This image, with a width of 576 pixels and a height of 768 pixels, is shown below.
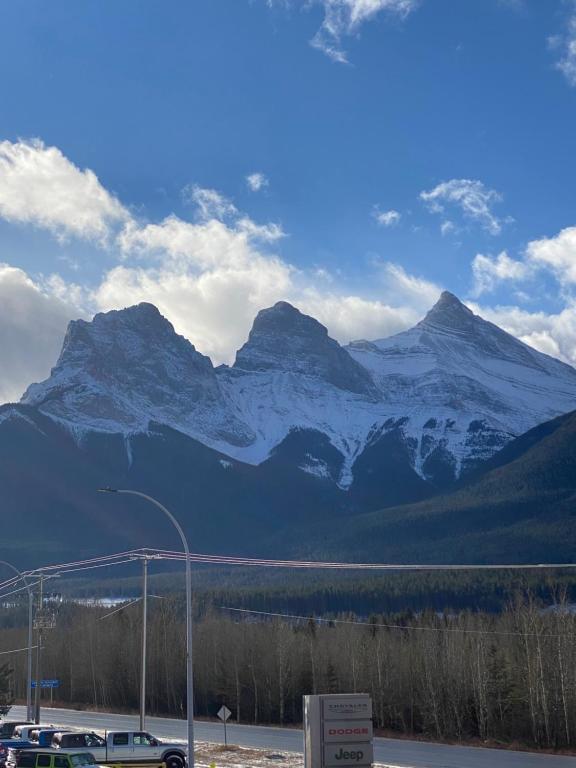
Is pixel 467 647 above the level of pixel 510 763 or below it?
above

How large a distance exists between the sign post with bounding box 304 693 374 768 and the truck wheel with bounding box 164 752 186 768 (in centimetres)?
1150

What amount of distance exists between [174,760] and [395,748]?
86.4ft

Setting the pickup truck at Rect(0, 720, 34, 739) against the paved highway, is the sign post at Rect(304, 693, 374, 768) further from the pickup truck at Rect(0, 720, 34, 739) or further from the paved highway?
the pickup truck at Rect(0, 720, 34, 739)

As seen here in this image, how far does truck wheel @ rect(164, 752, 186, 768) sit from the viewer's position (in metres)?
50.0

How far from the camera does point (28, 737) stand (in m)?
55.4

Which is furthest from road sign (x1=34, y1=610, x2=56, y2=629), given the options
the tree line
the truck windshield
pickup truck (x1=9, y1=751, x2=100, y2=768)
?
pickup truck (x1=9, y1=751, x2=100, y2=768)

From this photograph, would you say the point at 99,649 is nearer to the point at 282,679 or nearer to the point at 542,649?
the point at 282,679

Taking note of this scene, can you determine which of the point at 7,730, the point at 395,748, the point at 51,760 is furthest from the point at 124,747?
the point at 395,748

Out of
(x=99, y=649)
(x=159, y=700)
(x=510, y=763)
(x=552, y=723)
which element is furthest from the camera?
(x=99, y=649)

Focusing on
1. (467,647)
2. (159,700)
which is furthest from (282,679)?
(159,700)

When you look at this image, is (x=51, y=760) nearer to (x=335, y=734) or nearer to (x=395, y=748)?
(x=335, y=734)

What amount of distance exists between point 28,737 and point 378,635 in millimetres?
60704

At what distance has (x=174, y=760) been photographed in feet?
164

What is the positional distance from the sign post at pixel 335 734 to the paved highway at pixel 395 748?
14.1 metres
